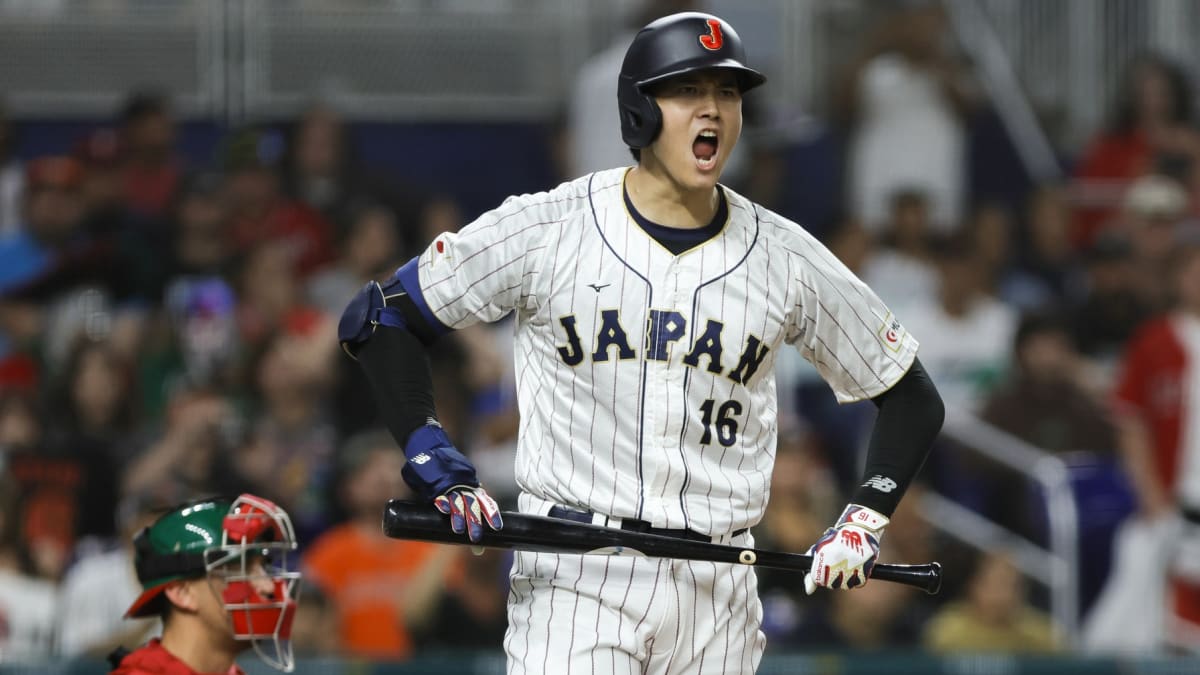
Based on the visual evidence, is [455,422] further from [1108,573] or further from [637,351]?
[637,351]

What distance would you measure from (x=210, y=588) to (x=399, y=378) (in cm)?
77

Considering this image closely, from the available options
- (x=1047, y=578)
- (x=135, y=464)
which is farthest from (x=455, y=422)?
(x=1047, y=578)

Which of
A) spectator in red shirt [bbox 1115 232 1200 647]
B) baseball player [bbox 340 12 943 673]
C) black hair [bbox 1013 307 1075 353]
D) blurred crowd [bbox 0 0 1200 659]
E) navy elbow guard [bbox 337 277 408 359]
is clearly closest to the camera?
baseball player [bbox 340 12 943 673]

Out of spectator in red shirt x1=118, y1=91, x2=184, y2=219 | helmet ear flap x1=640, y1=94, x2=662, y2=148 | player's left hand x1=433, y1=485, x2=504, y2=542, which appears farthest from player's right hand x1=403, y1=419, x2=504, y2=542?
spectator in red shirt x1=118, y1=91, x2=184, y2=219

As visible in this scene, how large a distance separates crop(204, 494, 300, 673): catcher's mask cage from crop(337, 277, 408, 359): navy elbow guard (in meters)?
0.60

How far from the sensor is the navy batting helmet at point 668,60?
13.3 ft

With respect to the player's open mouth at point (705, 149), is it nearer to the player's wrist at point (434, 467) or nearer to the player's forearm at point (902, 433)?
the player's forearm at point (902, 433)

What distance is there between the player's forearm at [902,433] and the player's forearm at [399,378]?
98 centimetres

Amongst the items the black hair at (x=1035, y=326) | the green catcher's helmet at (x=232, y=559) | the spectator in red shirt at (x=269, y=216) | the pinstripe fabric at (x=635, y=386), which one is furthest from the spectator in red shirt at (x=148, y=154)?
the pinstripe fabric at (x=635, y=386)

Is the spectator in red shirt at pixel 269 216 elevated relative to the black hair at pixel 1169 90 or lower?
lower

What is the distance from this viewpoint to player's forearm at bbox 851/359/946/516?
4.27 m

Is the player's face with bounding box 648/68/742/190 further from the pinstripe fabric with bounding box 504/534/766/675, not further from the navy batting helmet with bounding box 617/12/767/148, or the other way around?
the pinstripe fabric with bounding box 504/534/766/675

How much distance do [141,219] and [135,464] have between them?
5.24 feet

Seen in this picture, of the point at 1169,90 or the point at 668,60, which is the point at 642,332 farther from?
the point at 1169,90
